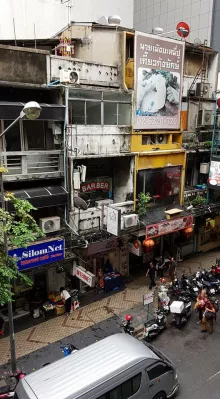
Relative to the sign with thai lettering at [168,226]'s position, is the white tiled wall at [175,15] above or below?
above

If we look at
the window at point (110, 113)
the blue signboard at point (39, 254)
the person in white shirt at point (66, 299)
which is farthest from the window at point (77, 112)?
the person in white shirt at point (66, 299)

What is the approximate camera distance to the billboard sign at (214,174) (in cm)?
1941

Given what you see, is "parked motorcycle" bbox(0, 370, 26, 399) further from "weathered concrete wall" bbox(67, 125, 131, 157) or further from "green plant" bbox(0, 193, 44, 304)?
"weathered concrete wall" bbox(67, 125, 131, 157)

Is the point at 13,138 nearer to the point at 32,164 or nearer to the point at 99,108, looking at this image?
the point at 32,164

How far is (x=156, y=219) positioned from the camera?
17938 millimetres

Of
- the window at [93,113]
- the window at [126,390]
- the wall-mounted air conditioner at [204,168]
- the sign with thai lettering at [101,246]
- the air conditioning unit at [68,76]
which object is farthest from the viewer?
the wall-mounted air conditioner at [204,168]

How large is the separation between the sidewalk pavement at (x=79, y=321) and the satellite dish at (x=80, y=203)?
5429 mm

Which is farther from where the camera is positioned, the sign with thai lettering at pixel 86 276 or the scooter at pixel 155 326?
the sign with thai lettering at pixel 86 276

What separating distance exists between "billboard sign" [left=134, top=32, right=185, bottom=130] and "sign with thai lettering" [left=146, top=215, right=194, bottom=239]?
5.28 m

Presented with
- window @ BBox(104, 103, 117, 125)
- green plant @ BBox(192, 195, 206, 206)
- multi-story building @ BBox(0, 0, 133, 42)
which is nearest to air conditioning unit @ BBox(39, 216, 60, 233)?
window @ BBox(104, 103, 117, 125)

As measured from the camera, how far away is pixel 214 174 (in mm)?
19734

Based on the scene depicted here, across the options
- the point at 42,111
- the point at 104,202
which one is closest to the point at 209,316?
the point at 104,202

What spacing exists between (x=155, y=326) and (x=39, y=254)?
19.6 feet

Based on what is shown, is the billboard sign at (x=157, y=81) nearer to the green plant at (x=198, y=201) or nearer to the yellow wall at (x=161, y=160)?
the yellow wall at (x=161, y=160)
